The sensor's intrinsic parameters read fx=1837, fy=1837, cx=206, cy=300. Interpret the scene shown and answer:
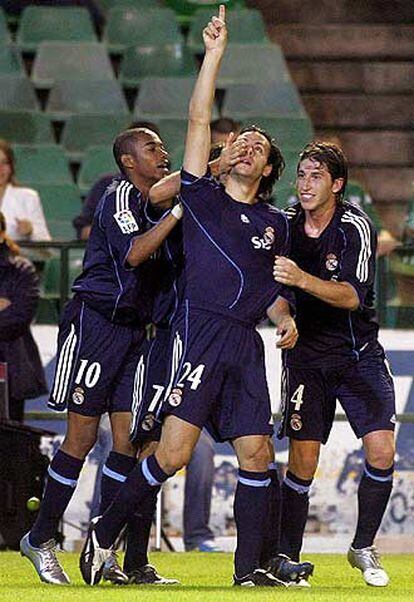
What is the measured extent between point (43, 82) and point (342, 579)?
677 cm

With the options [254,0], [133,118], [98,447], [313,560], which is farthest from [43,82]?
[313,560]

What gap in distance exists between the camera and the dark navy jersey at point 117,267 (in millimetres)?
7402

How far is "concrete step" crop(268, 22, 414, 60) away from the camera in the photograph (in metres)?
14.7

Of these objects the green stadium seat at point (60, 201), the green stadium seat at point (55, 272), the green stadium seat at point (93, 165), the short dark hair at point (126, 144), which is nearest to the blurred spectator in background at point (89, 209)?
the green stadium seat at point (55, 272)

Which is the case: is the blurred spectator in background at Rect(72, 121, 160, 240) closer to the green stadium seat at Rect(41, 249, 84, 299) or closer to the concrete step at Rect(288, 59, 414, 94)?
the green stadium seat at Rect(41, 249, 84, 299)

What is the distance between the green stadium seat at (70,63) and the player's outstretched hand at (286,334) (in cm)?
732

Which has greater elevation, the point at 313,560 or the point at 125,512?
the point at 125,512

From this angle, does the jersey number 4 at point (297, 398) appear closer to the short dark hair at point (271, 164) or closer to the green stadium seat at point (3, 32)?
the short dark hair at point (271, 164)

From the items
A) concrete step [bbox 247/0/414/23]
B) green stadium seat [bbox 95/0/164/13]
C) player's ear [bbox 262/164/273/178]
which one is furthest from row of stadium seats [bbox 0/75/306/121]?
player's ear [bbox 262/164/273/178]

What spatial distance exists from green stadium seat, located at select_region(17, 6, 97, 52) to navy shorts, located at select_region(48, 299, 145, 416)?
7.24 metres

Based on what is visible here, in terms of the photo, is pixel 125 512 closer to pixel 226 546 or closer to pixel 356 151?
pixel 226 546

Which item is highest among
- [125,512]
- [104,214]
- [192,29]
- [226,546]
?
[192,29]

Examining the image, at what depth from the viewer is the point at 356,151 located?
14.4 meters

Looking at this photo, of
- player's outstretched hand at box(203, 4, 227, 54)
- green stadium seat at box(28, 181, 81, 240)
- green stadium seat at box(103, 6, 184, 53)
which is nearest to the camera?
player's outstretched hand at box(203, 4, 227, 54)
